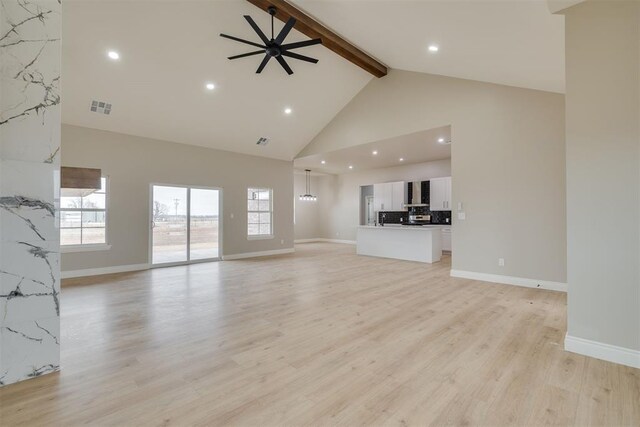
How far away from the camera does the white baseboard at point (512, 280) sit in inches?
181

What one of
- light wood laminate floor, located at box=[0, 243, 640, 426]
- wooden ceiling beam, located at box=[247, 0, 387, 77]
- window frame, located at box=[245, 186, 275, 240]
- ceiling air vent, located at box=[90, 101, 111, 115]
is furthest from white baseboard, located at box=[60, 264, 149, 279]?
wooden ceiling beam, located at box=[247, 0, 387, 77]

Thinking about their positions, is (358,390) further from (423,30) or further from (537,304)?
(423,30)

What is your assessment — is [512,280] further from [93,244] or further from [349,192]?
[93,244]

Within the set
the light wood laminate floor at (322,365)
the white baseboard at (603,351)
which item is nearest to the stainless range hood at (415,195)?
the light wood laminate floor at (322,365)

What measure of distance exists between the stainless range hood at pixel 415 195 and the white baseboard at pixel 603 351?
700 centimetres

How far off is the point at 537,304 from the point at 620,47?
120 inches

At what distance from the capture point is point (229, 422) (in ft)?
5.51

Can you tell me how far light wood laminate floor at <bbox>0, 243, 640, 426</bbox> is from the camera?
1.77 metres

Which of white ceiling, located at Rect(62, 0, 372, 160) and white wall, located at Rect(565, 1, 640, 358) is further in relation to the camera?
white ceiling, located at Rect(62, 0, 372, 160)

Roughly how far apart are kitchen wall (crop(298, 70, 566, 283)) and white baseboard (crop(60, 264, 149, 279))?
6.75 meters

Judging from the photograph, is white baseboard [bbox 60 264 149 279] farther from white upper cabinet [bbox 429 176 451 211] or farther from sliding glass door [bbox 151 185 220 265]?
white upper cabinet [bbox 429 176 451 211]

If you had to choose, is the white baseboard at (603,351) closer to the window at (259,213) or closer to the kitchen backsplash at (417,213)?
the kitchen backsplash at (417,213)

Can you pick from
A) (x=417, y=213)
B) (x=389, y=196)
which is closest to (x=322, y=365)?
(x=417, y=213)

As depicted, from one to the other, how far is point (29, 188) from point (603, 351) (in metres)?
4.82
